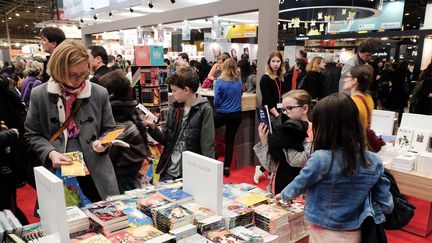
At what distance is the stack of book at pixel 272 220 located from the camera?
5.43ft

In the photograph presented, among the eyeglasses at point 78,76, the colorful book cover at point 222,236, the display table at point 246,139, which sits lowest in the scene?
the display table at point 246,139

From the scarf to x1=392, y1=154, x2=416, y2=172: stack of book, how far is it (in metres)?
2.80

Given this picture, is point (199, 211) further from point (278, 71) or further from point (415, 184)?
point (278, 71)

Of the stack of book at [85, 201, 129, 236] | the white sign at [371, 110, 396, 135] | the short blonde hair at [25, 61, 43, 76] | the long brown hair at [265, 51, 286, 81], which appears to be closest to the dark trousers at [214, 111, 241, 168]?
the long brown hair at [265, 51, 286, 81]

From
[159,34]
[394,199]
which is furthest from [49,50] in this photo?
[159,34]

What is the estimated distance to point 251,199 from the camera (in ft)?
6.19

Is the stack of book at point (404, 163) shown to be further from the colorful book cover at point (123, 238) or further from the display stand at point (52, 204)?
the display stand at point (52, 204)

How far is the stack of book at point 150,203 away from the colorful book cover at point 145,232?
0.13 m

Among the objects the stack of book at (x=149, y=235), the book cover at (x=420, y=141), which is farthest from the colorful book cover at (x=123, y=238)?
the book cover at (x=420, y=141)

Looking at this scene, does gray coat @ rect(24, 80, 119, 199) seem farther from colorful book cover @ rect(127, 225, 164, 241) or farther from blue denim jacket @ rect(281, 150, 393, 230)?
blue denim jacket @ rect(281, 150, 393, 230)

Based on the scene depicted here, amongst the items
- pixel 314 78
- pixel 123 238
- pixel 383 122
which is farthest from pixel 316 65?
pixel 123 238

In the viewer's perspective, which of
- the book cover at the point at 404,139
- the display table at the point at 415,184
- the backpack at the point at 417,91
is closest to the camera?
the display table at the point at 415,184

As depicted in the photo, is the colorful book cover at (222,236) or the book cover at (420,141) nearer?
the colorful book cover at (222,236)

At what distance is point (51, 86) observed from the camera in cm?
181
